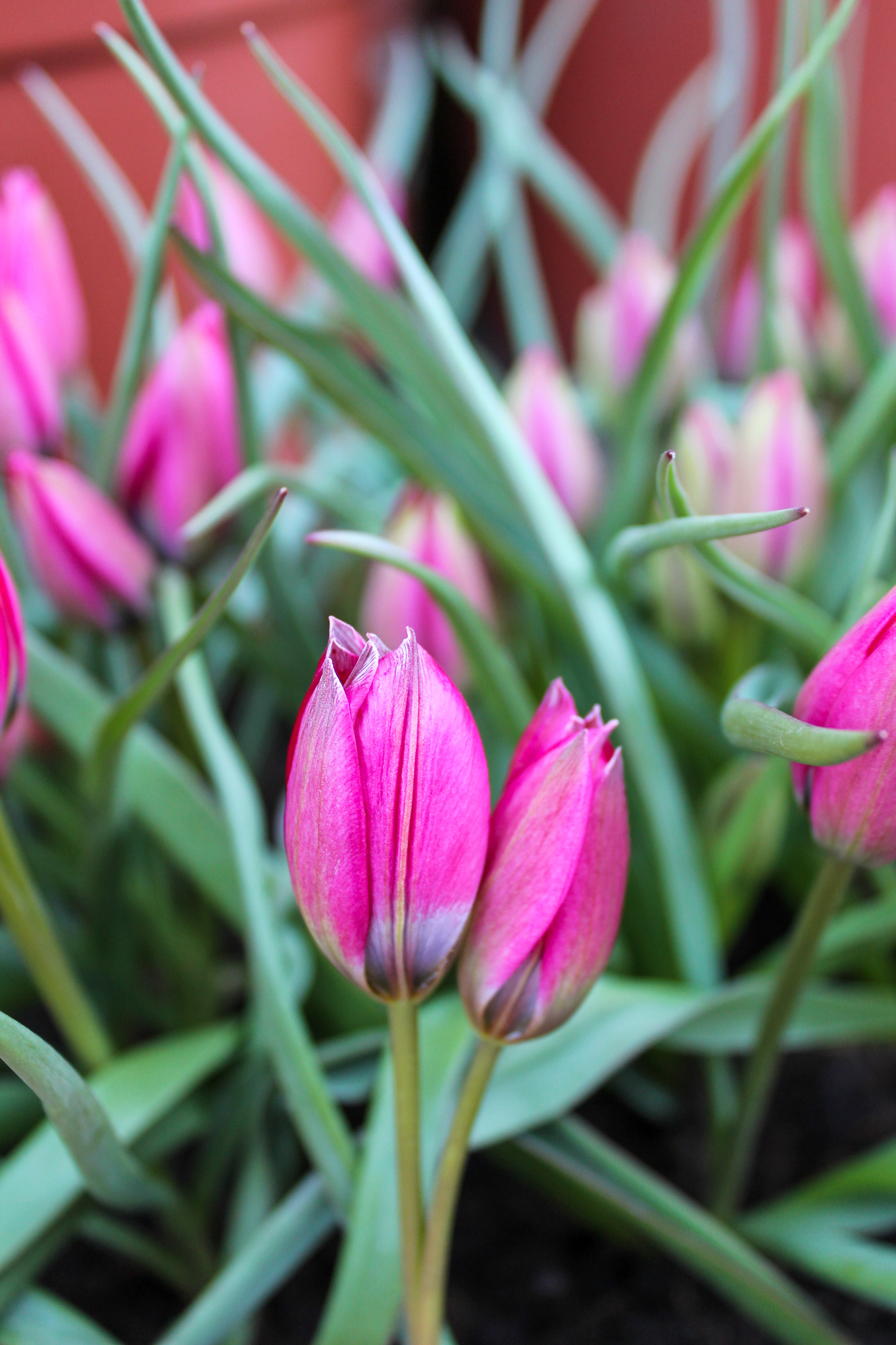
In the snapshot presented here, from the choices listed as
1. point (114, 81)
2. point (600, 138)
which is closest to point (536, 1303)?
point (114, 81)

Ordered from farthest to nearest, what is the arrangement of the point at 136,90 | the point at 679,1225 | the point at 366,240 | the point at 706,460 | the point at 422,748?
the point at 136,90 < the point at 366,240 < the point at 706,460 < the point at 679,1225 < the point at 422,748

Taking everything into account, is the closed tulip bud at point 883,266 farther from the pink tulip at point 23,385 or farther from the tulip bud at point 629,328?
the pink tulip at point 23,385

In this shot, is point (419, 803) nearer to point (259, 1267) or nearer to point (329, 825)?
point (329, 825)

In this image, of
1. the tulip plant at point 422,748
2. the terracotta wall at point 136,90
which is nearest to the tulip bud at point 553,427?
the tulip plant at point 422,748

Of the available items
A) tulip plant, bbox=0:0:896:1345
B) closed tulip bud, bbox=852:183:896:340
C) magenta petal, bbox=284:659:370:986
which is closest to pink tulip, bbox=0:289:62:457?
tulip plant, bbox=0:0:896:1345

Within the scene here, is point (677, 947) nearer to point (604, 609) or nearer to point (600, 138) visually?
point (604, 609)

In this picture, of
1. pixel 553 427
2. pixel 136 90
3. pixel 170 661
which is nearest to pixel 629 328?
pixel 553 427

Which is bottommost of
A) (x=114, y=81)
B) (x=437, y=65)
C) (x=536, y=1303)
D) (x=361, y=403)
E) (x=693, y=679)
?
(x=536, y=1303)
